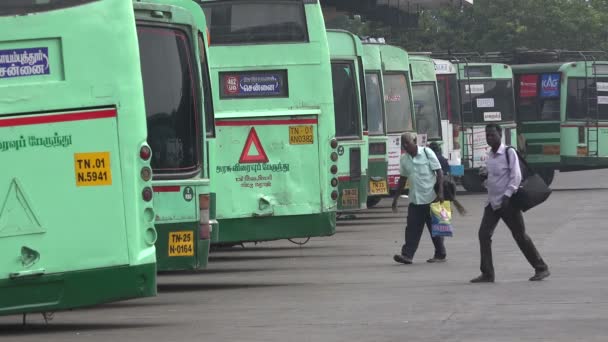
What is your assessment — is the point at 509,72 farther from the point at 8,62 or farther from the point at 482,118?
the point at 8,62

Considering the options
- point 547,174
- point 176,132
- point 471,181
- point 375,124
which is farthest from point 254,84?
point 547,174

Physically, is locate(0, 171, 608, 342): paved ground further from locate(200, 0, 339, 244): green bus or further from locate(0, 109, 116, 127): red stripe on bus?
locate(0, 109, 116, 127): red stripe on bus

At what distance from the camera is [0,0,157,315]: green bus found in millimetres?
11734

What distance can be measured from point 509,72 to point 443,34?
1213 inches

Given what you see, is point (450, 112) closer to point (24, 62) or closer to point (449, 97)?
point (449, 97)

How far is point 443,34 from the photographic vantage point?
71.4 metres

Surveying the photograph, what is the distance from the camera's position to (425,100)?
33.8 m

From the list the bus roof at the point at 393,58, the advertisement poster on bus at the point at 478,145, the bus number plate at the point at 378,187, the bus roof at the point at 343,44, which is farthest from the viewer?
the advertisement poster on bus at the point at 478,145

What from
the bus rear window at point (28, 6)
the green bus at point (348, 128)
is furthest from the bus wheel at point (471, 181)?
the bus rear window at point (28, 6)

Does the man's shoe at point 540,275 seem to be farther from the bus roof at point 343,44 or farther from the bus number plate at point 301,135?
the bus roof at point 343,44

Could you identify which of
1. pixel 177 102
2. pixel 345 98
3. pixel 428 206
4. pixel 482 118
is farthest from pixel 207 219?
pixel 482 118

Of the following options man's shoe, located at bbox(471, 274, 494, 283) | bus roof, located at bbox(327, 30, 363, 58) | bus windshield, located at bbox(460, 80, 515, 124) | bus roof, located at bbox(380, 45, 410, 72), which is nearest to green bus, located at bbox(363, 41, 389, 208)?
bus roof, located at bbox(380, 45, 410, 72)

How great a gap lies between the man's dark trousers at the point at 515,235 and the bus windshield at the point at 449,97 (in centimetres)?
1872

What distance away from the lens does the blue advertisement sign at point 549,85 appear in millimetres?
41031
